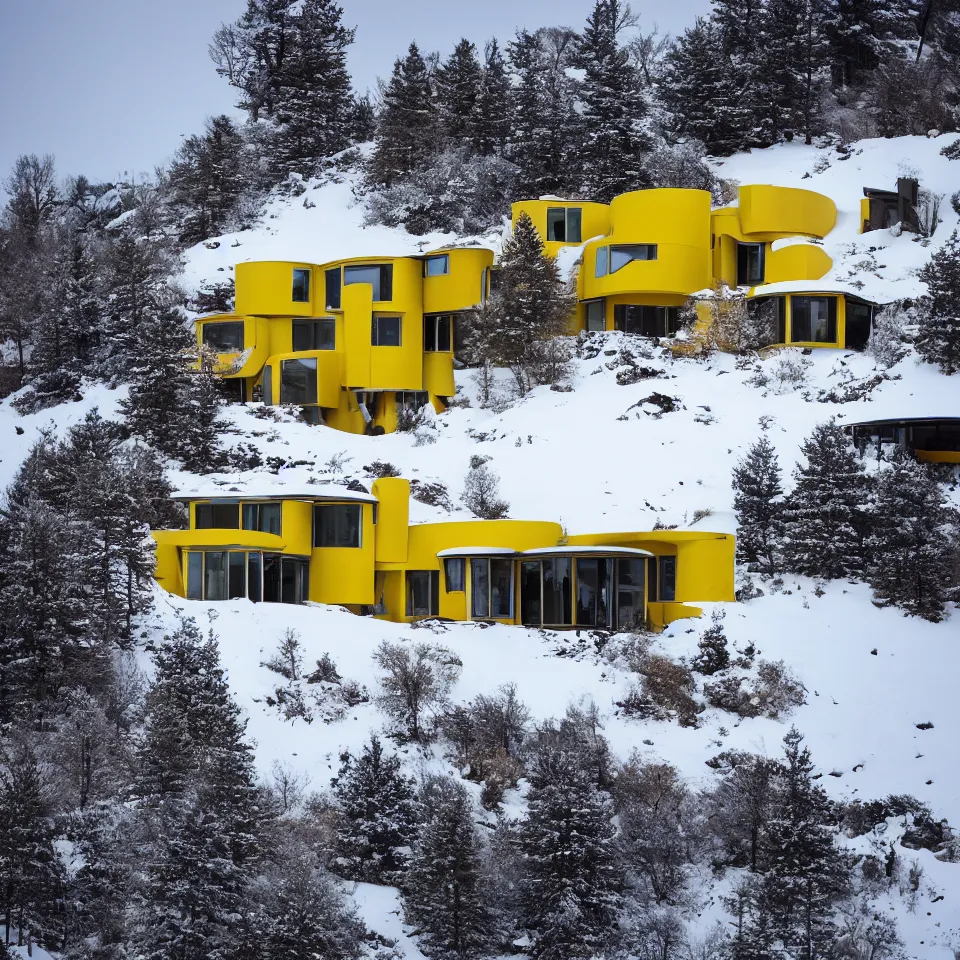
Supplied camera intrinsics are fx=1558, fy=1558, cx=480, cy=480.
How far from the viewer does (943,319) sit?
49688 millimetres

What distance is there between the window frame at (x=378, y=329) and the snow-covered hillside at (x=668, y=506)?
9.97 ft

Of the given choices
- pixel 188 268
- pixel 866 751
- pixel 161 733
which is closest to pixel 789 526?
pixel 866 751

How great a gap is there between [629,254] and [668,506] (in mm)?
14881

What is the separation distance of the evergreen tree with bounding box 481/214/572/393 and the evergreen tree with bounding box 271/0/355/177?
21784 millimetres

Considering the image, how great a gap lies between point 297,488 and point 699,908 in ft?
54.5

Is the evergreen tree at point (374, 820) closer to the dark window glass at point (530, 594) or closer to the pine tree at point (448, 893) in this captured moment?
the pine tree at point (448, 893)

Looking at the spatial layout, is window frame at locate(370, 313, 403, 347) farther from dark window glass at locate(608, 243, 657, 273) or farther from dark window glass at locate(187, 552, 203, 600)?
dark window glass at locate(187, 552, 203, 600)

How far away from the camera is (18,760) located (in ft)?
102

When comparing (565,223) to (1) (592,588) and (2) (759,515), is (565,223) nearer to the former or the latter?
(2) (759,515)

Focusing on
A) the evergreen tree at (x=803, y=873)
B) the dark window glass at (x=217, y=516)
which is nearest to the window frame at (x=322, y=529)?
the dark window glass at (x=217, y=516)

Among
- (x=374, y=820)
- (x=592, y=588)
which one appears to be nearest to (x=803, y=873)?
(x=374, y=820)

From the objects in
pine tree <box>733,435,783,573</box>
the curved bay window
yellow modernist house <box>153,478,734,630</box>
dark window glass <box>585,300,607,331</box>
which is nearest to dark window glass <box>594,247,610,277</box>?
dark window glass <box>585,300,607,331</box>

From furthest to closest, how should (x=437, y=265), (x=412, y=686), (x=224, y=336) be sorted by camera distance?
(x=224, y=336), (x=437, y=265), (x=412, y=686)

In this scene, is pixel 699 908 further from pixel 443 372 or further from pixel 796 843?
pixel 443 372
